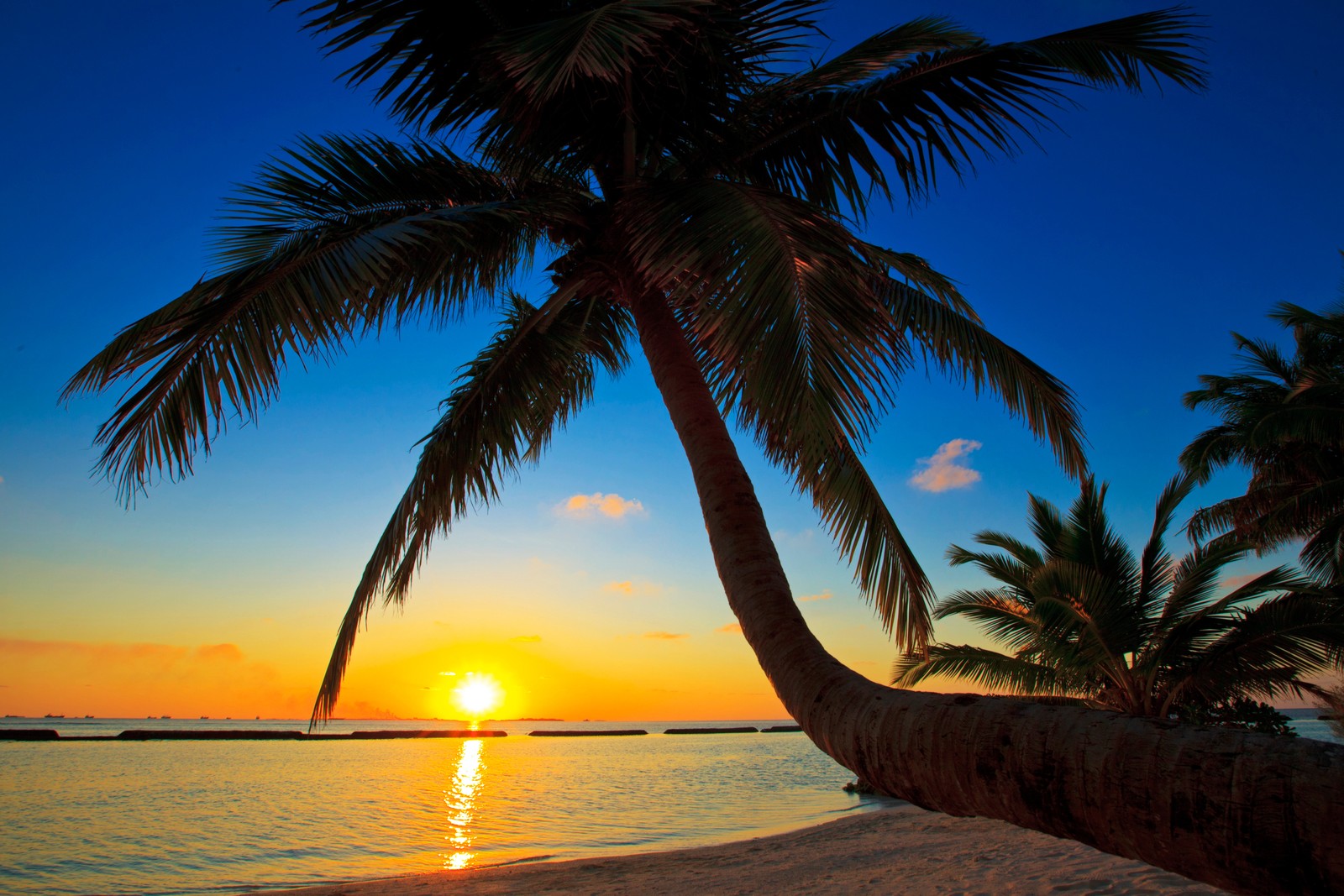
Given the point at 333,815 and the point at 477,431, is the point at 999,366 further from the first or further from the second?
the point at 333,815

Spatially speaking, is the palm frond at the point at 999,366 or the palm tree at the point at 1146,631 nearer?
the palm frond at the point at 999,366

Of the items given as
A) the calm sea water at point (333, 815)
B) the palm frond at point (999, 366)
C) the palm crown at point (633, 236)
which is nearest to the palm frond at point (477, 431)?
the palm crown at point (633, 236)

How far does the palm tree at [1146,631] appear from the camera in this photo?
11.4 metres

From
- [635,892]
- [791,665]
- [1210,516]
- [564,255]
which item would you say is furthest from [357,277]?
[1210,516]

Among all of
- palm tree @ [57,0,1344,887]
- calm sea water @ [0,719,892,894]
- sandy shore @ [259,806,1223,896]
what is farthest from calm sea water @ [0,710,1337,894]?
palm tree @ [57,0,1344,887]

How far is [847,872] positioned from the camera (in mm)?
8102

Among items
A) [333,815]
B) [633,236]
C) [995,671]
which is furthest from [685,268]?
[333,815]

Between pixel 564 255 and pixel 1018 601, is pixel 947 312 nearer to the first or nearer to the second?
pixel 564 255

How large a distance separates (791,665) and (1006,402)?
3.41m

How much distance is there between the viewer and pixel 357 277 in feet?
12.8

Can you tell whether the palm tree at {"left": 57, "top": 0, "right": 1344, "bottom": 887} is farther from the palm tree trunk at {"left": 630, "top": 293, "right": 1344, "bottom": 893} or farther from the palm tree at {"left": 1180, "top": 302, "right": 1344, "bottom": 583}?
the palm tree at {"left": 1180, "top": 302, "right": 1344, "bottom": 583}

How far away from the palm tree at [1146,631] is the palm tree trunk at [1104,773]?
10.8 m

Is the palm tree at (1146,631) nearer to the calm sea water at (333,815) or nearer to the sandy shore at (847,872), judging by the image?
the sandy shore at (847,872)

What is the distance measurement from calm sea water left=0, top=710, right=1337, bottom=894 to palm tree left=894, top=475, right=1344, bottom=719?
5.55 meters
